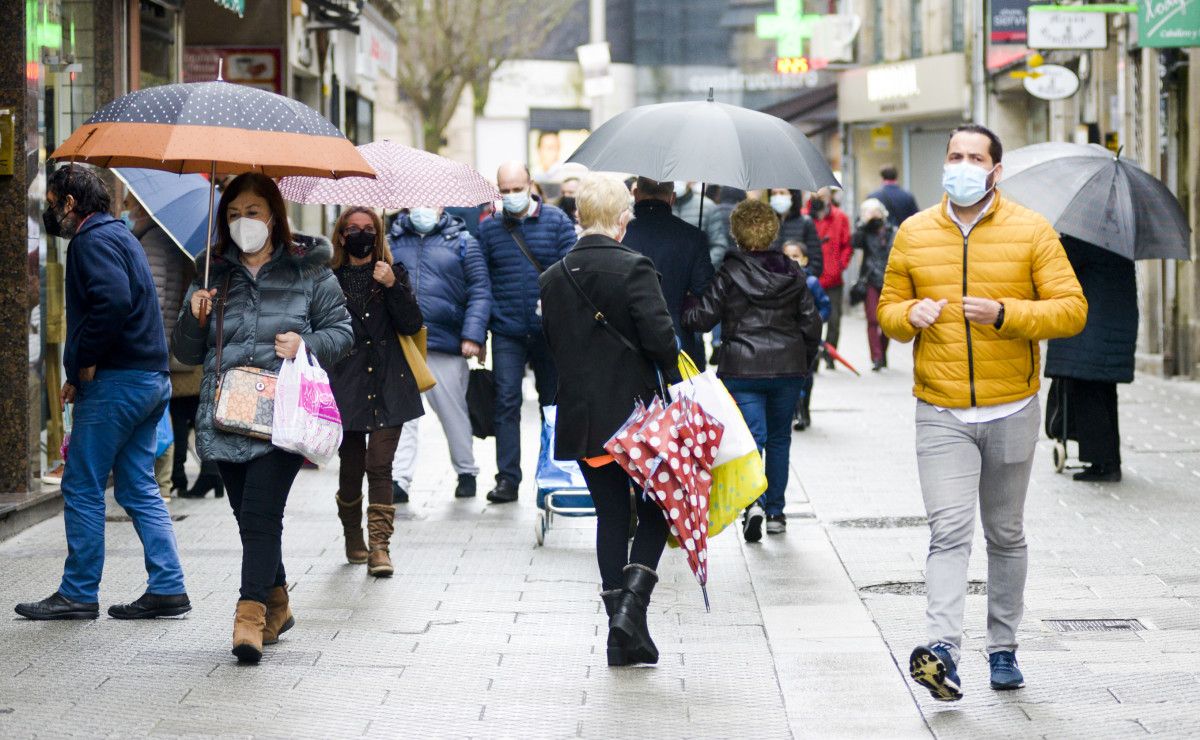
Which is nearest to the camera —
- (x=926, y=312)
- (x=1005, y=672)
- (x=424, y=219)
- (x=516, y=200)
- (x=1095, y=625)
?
(x=926, y=312)

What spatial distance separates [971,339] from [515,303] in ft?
17.3

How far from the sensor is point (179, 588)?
7.59 meters

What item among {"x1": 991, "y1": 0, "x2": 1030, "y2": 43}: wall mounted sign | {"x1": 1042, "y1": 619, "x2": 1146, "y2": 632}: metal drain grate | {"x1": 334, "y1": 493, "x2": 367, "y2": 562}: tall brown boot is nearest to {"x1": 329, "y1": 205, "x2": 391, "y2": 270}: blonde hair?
{"x1": 334, "y1": 493, "x2": 367, "y2": 562}: tall brown boot

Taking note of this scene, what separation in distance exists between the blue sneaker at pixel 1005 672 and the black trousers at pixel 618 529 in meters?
1.28

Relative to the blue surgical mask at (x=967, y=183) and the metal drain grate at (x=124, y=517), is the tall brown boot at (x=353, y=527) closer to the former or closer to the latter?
the metal drain grate at (x=124, y=517)

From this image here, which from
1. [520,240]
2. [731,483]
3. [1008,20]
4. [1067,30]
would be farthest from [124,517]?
[1008,20]

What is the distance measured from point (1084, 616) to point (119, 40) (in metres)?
7.58

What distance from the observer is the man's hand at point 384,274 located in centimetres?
852

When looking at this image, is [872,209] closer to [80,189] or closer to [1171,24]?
[1171,24]

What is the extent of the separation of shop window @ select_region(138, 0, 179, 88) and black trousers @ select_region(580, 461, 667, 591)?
6.99m

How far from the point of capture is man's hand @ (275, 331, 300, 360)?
6.76 m

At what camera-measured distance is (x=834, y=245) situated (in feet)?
64.4

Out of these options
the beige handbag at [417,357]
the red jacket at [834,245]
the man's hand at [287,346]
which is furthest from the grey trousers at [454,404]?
the red jacket at [834,245]

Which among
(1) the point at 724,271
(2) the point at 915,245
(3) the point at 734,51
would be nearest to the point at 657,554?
(2) the point at 915,245
